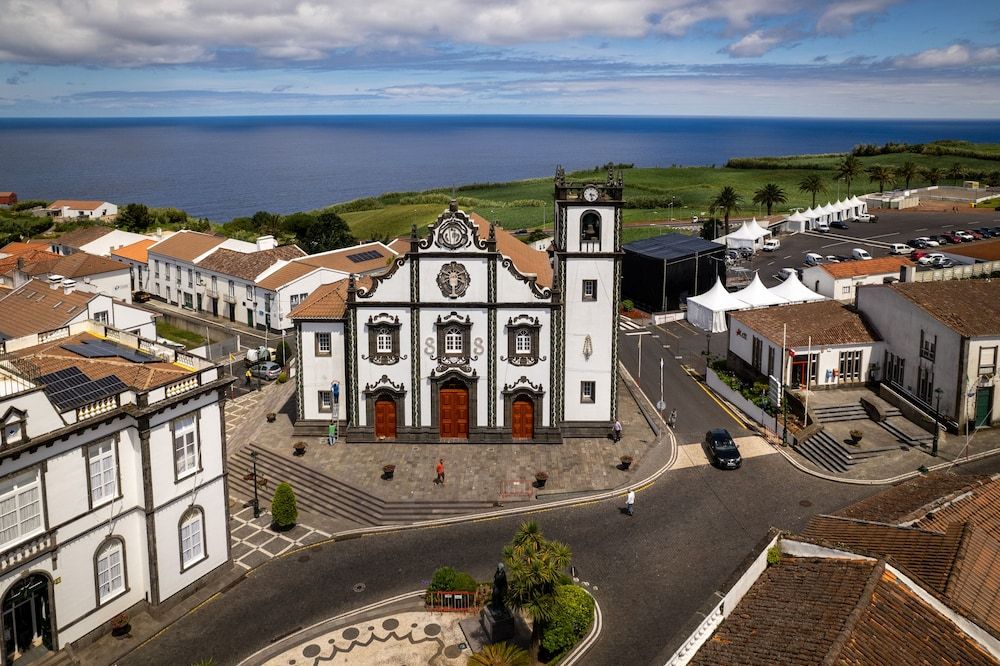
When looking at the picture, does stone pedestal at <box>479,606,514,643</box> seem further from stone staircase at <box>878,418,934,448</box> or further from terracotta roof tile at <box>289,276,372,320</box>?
stone staircase at <box>878,418,934,448</box>

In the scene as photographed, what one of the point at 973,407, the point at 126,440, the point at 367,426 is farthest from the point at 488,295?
the point at 973,407

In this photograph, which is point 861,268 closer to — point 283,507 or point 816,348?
point 816,348

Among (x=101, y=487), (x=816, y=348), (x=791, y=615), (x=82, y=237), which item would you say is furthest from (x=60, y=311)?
(x=82, y=237)

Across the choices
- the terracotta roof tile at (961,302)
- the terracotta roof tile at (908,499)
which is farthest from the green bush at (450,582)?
the terracotta roof tile at (961,302)

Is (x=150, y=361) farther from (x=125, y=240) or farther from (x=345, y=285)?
(x=125, y=240)

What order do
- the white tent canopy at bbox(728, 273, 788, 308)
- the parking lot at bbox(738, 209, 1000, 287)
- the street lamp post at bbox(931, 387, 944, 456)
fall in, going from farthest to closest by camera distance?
the parking lot at bbox(738, 209, 1000, 287), the white tent canopy at bbox(728, 273, 788, 308), the street lamp post at bbox(931, 387, 944, 456)

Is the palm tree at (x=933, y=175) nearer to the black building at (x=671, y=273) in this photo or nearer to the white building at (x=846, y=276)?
the white building at (x=846, y=276)

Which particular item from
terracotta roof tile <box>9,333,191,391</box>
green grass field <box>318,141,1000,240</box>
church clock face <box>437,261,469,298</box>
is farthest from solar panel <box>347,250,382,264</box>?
green grass field <box>318,141,1000,240</box>
